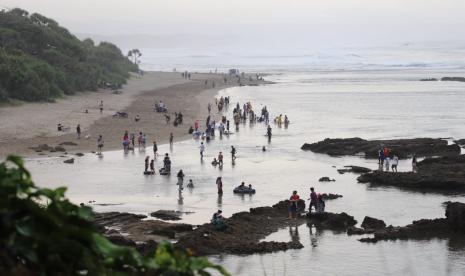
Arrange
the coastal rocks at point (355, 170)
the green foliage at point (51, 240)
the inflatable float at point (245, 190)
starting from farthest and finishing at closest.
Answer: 1. the coastal rocks at point (355, 170)
2. the inflatable float at point (245, 190)
3. the green foliage at point (51, 240)

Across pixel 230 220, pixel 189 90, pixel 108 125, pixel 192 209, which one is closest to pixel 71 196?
pixel 192 209

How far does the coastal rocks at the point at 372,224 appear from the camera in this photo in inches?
953

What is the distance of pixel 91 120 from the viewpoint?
5347 cm

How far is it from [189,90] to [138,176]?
57.1 m

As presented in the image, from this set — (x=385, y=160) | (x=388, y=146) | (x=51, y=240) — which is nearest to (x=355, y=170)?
(x=385, y=160)

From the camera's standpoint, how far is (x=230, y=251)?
21094 millimetres

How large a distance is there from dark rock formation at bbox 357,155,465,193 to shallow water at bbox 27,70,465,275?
0.80m

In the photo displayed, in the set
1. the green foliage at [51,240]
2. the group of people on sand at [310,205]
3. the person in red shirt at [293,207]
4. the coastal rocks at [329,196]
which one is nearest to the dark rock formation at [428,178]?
the coastal rocks at [329,196]

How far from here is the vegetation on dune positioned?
2355 inches

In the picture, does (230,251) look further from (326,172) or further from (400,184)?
(326,172)

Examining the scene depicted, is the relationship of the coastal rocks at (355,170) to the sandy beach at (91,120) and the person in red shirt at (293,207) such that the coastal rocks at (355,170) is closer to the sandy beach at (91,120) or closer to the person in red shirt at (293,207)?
the person in red shirt at (293,207)

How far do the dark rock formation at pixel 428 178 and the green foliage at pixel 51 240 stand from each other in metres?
28.4

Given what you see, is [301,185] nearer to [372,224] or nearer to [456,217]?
[372,224]

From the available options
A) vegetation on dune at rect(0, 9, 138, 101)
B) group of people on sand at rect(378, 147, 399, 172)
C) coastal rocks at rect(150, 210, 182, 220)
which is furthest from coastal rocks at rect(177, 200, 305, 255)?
vegetation on dune at rect(0, 9, 138, 101)
